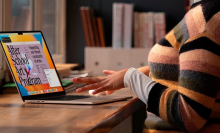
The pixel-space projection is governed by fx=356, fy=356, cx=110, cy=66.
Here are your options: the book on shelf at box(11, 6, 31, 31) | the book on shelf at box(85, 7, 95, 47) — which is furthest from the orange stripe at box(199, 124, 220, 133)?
the book on shelf at box(85, 7, 95, 47)

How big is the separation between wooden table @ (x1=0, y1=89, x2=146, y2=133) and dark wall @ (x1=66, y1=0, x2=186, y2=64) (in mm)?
1476

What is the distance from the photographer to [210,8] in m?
1.00

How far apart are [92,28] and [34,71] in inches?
52.5

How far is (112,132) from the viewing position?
141 centimetres

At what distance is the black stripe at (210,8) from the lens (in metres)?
1.00

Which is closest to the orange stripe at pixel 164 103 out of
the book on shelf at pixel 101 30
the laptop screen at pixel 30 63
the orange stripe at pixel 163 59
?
the orange stripe at pixel 163 59

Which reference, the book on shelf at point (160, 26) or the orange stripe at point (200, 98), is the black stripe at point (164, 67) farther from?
the book on shelf at point (160, 26)

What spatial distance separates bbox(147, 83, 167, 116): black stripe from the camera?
1037 mm

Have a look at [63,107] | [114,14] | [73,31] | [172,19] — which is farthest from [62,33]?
[63,107]

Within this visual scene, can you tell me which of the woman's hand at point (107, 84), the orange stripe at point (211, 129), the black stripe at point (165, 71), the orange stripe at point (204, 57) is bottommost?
the orange stripe at point (211, 129)

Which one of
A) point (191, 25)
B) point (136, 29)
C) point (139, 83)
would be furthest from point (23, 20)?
point (191, 25)

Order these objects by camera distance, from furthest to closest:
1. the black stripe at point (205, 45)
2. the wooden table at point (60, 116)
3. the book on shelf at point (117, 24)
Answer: the book on shelf at point (117, 24)
the black stripe at point (205, 45)
the wooden table at point (60, 116)

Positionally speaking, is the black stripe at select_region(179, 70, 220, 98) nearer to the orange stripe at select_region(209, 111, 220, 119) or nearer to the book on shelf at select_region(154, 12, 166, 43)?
the orange stripe at select_region(209, 111, 220, 119)

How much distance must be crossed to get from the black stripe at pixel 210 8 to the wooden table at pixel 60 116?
39 centimetres
